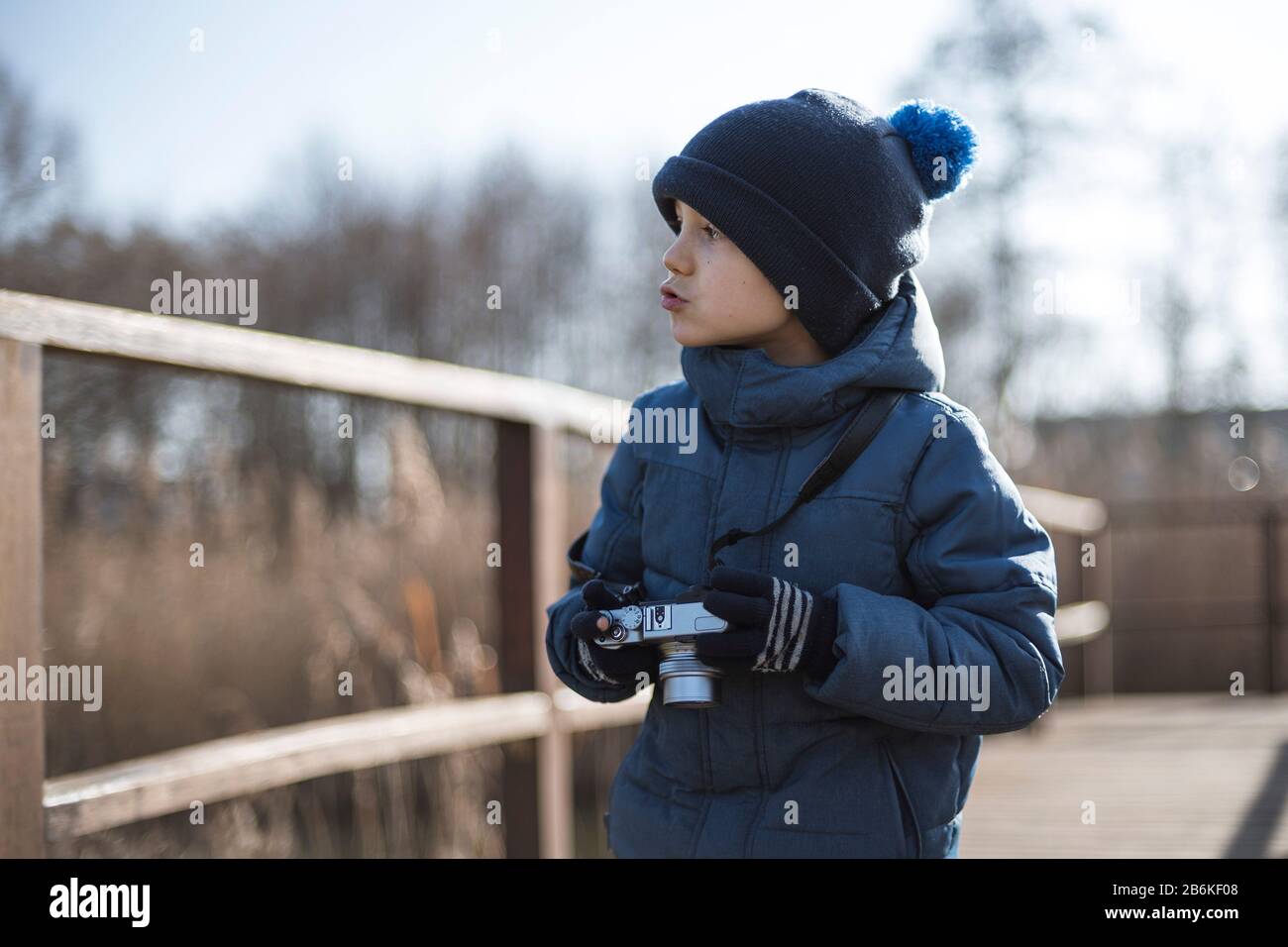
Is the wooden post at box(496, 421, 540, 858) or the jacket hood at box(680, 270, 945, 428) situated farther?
the wooden post at box(496, 421, 540, 858)

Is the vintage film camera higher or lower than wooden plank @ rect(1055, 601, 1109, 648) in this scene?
higher

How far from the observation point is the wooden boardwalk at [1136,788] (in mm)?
3844

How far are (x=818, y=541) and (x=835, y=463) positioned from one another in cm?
10

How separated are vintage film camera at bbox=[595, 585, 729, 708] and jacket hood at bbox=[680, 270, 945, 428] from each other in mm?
256

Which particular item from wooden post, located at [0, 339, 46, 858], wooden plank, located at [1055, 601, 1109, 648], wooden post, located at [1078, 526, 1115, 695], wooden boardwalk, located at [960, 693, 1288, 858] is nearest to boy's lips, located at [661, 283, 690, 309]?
wooden post, located at [0, 339, 46, 858]

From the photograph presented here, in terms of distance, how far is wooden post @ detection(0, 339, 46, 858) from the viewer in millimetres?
1873

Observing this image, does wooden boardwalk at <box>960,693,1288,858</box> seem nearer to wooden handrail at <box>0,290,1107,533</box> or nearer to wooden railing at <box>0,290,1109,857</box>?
wooden railing at <box>0,290,1109,857</box>

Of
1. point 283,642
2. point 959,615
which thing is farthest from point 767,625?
point 283,642

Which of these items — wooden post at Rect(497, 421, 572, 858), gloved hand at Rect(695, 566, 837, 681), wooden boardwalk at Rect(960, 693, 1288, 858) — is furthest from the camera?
wooden boardwalk at Rect(960, 693, 1288, 858)

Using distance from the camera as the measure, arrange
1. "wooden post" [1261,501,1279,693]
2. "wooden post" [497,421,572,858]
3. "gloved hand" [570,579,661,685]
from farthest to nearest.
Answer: "wooden post" [1261,501,1279,693], "wooden post" [497,421,572,858], "gloved hand" [570,579,661,685]

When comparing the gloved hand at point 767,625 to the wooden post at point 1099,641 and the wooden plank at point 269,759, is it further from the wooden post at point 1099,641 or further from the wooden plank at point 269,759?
the wooden post at point 1099,641

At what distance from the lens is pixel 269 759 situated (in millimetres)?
2494

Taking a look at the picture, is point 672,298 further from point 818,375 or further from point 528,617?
point 528,617
